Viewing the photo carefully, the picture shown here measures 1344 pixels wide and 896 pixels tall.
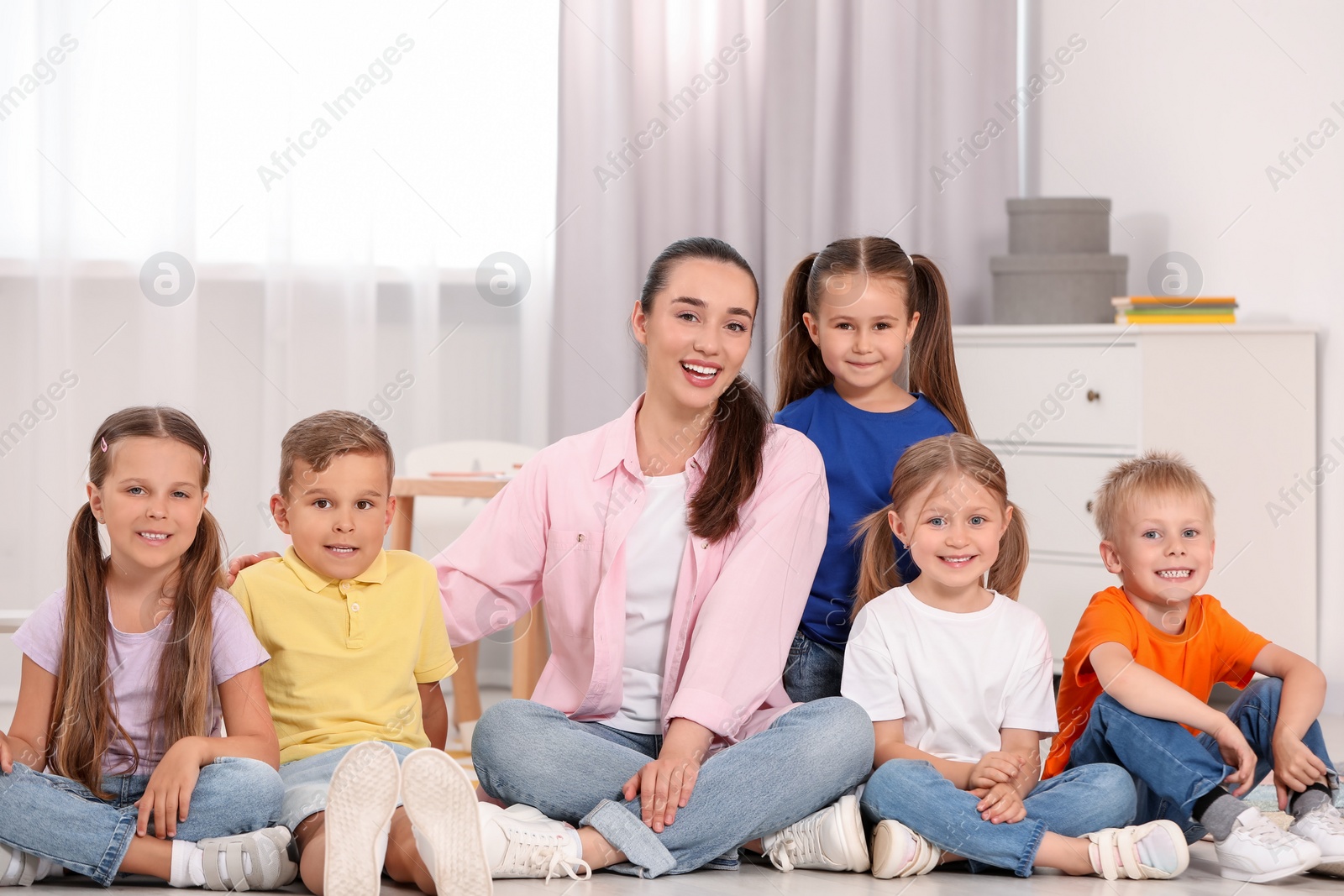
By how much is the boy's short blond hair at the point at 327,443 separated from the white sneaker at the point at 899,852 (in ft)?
2.19

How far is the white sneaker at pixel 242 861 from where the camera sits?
126 cm

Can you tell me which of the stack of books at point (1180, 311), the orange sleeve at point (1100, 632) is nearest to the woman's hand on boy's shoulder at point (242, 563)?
the orange sleeve at point (1100, 632)

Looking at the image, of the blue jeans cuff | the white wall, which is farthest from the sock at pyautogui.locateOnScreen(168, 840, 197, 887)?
the white wall

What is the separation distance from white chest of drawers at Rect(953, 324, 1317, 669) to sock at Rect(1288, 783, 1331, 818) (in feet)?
3.49

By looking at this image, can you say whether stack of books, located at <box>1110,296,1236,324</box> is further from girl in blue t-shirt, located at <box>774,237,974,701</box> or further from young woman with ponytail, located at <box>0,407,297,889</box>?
young woman with ponytail, located at <box>0,407,297,889</box>

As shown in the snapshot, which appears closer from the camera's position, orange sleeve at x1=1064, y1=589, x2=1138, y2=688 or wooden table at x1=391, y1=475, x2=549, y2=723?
orange sleeve at x1=1064, y1=589, x2=1138, y2=688

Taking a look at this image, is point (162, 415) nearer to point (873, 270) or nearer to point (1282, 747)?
point (873, 270)

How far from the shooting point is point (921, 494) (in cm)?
156

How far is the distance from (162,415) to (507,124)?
5.29 feet

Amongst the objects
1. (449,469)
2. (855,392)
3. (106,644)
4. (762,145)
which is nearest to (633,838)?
(106,644)

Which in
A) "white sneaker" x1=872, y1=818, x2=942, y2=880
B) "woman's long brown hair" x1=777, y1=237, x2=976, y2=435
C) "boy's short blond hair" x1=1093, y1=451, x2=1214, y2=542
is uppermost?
"woman's long brown hair" x1=777, y1=237, x2=976, y2=435

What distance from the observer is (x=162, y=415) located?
1.41 meters

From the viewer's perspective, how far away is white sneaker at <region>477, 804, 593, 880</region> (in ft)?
4.24

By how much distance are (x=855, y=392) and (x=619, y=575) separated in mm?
460
